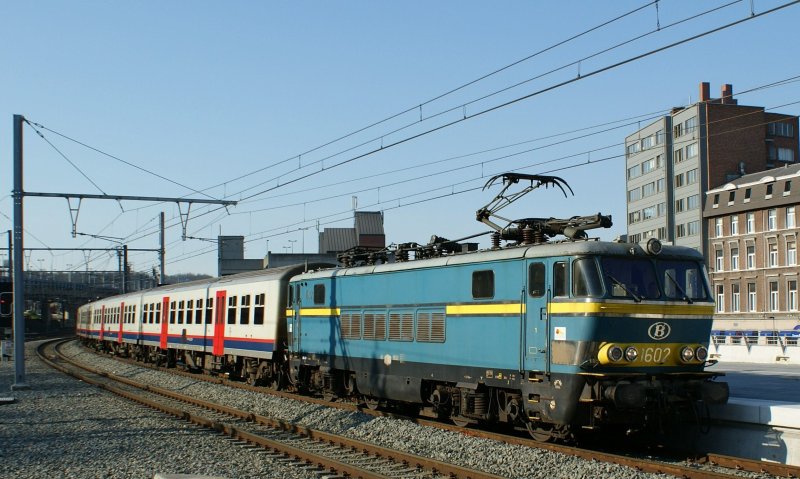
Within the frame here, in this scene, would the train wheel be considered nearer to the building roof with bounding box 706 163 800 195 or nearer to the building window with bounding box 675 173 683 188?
the building roof with bounding box 706 163 800 195

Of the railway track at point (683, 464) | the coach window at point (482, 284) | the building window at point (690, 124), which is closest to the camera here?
the railway track at point (683, 464)

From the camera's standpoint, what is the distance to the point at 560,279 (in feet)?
44.7

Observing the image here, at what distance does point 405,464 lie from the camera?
43.4 feet

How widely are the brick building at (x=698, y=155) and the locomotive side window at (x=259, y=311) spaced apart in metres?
52.2

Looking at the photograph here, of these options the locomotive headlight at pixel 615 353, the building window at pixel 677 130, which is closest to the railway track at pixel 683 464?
the locomotive headlight at pixel 615 353

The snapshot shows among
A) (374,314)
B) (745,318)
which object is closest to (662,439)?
(374,314)

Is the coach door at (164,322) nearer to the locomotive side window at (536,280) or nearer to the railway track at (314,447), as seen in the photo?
the railway track at (314,447)

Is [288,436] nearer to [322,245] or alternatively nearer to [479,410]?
[479,410]

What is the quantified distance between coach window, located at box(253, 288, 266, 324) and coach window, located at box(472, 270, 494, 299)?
11.2m

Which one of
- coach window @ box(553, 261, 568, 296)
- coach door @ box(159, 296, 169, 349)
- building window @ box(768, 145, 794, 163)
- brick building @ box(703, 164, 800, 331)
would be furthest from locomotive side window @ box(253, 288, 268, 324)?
building window @ box(768, 145, 794, 163)

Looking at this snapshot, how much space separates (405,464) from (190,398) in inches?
430

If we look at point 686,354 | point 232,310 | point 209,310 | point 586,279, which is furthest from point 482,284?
point 209,310

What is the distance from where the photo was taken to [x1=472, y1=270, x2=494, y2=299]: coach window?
1518 cm

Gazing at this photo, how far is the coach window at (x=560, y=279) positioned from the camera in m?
13.5
